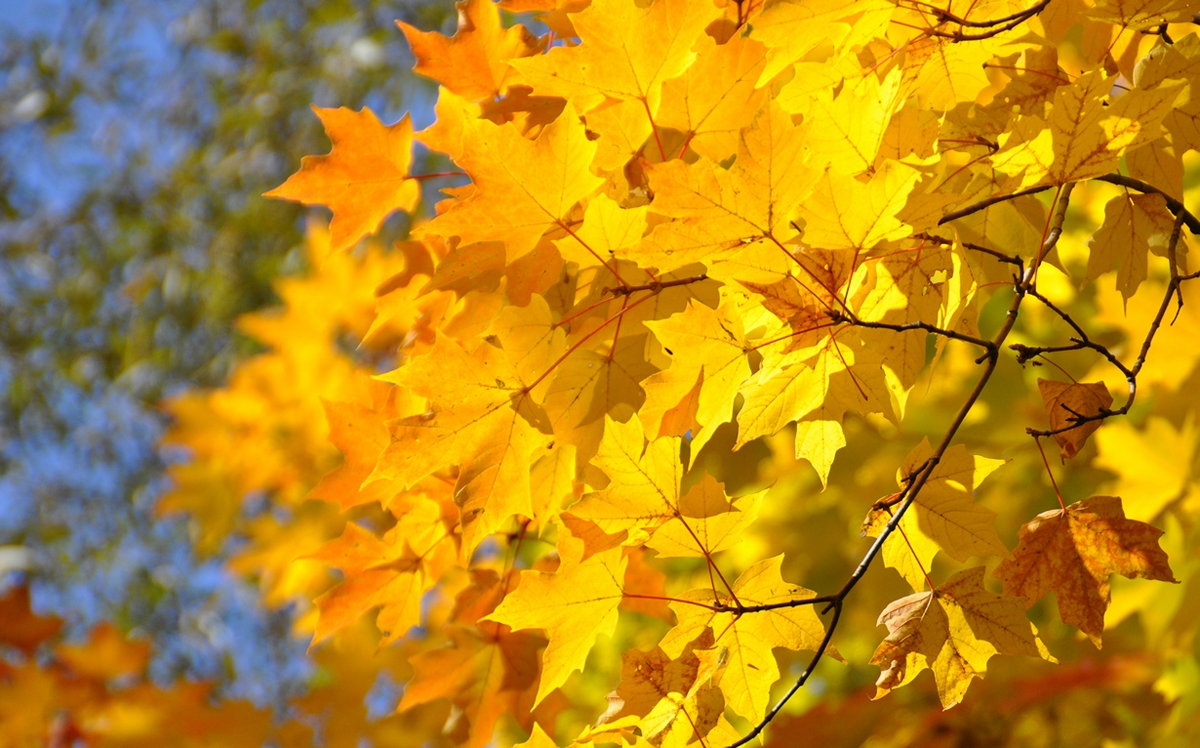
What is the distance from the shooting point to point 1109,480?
5.53 ft

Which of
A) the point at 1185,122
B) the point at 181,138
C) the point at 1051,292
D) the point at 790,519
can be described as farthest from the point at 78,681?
the point at 181,138

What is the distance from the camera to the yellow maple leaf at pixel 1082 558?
610 mm

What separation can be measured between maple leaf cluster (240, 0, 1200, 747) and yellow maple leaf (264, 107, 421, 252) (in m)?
0.04

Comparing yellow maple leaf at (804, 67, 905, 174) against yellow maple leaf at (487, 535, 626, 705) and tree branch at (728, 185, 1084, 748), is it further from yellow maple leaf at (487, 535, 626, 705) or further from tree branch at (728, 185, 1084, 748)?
yellow maple leaf at (487, 535, 626, 705)

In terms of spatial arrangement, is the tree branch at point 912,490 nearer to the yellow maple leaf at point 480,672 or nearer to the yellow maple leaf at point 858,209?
the yellow maple leaf at point 858,209

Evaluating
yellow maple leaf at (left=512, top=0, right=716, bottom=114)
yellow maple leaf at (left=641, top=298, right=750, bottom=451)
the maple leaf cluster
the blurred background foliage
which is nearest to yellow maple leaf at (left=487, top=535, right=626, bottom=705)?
the maple leaf cluster

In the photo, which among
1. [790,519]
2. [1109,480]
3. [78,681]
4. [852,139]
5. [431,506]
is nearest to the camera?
[852,139]

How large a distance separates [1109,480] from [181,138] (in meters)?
3.75

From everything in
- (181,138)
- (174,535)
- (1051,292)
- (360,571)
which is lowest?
(174,535)

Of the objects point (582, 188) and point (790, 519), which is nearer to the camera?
point (582, 188)

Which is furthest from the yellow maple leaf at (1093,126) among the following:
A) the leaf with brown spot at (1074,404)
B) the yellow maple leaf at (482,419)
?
the yellow maple leaf at (482,419)

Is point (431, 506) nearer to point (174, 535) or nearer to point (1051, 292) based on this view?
point (1051, 292)

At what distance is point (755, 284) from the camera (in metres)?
0.60

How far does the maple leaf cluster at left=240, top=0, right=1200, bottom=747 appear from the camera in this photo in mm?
582
